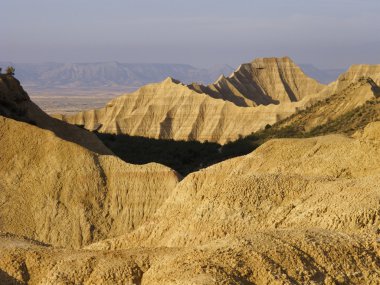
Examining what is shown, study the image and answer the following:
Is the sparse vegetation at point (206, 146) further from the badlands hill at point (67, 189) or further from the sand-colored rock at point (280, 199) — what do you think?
the sand-colored rock at point (280, 199)

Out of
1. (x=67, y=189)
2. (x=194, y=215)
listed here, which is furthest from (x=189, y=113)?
(x=194, y=215)

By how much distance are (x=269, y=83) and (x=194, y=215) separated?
140 meters

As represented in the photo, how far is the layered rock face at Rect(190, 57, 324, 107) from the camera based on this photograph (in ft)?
533

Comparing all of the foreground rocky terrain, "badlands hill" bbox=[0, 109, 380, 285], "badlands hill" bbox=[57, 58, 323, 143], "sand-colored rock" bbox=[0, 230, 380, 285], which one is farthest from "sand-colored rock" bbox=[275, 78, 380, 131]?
"sand-colored rock" bbox=[0, 230, 380, 285]

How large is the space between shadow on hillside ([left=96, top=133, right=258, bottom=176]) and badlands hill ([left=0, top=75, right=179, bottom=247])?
2160 cm

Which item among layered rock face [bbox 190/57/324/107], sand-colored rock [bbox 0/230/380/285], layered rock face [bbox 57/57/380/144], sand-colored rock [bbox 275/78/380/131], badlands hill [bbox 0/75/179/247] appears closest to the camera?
sand-colored rock [bbox 0/230/380/285]

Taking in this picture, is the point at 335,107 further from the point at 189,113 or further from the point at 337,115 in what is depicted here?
the point at 189,113

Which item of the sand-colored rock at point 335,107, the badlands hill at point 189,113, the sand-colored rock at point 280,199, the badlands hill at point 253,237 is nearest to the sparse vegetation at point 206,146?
the sand-colored rock at point 335,107

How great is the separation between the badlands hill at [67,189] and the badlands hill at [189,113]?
2673 inches

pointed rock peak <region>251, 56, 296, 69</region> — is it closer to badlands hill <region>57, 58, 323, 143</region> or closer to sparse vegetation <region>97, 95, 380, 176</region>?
badlands hill <region>57, 58, 323, 143</region>

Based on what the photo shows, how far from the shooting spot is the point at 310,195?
30.9m

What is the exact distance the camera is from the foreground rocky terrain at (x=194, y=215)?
23.2m

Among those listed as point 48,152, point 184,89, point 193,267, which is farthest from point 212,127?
point 193,267

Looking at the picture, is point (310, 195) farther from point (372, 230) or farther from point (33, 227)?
point (33, 227)
